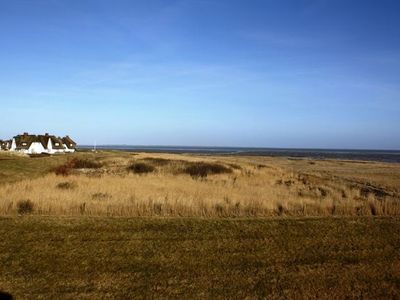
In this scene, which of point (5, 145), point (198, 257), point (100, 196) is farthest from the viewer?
point (5, 145)

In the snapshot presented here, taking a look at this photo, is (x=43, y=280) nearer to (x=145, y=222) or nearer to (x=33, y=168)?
(x=145, y=222)

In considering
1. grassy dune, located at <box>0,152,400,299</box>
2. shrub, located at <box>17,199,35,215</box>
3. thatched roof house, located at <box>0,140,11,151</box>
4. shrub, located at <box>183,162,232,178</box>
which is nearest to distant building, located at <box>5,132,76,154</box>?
thatched roof house, located at <box>0,140,11,151</box>

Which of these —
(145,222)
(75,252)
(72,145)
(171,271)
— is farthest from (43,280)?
(72,145)

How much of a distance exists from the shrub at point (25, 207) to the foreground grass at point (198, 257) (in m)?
2.21

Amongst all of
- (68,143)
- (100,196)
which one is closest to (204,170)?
(100,196)

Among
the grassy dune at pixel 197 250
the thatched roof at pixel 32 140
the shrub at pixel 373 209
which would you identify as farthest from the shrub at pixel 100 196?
the thatched roof at pixel 32 140

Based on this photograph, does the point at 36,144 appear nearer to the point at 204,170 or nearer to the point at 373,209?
the point at 204,170

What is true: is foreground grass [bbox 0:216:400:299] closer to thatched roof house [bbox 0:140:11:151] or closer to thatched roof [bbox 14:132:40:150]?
thatched roof [bbox 14:132:40:150]

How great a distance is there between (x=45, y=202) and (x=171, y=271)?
8.87 meters

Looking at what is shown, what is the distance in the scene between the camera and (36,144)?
95.4m

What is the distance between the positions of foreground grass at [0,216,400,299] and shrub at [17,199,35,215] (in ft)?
7.26

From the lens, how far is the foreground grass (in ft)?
28.3

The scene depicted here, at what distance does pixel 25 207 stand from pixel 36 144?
83.5 metres

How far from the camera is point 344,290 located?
339 inches
